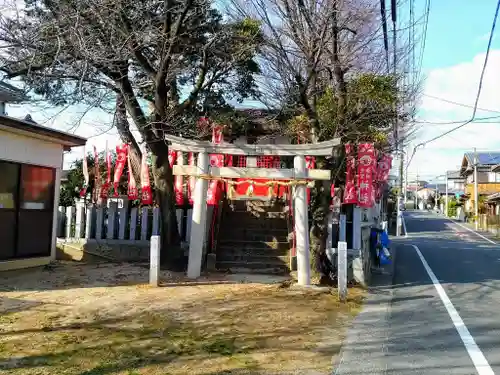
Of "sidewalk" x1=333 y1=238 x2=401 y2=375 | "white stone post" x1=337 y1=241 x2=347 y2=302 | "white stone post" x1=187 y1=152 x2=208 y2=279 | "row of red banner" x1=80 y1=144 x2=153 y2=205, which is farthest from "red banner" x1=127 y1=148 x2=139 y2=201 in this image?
"sidewalk" x1=333 y1=238 x2=401 y2=375

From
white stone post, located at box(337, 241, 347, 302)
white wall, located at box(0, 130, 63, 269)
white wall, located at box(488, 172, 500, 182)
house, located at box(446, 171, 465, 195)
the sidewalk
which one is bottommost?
the sidewalk

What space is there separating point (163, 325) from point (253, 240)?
6.96 metres

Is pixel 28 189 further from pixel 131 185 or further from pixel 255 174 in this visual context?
pixel 255 174

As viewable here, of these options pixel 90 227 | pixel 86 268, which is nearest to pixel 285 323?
pixel 86 268

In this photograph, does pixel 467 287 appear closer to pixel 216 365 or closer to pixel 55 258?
pixel 216 365

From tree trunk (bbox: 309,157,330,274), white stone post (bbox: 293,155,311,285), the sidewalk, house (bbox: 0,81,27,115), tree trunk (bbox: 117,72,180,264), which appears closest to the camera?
the sidewalk

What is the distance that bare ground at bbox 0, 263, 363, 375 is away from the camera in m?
5.73

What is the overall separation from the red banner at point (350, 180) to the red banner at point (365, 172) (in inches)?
→ 7.2

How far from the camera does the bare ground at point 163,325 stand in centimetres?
573

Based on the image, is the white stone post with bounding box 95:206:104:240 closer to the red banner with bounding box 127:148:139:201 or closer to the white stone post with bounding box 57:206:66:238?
the red banner with bounding box 127:148:139:201

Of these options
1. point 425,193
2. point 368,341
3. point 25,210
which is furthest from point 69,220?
point 425,193

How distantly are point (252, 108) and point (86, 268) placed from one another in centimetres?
721

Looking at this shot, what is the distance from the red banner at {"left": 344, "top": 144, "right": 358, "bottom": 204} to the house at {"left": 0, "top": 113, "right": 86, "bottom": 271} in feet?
24.0

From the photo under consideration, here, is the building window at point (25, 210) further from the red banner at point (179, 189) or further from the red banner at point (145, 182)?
the red banner at point (179, 189)
